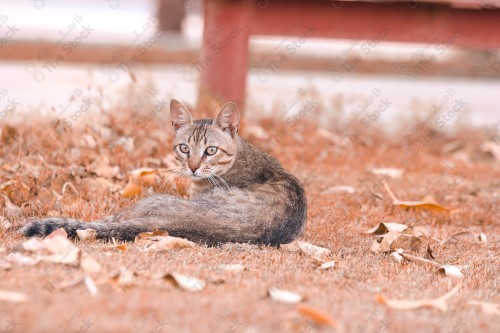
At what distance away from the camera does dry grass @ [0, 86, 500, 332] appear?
9.02 feet

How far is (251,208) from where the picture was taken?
395 centimetres

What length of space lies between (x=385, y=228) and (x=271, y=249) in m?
0.89

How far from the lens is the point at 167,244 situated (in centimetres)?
364

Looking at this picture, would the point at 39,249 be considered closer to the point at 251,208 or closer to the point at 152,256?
the point at 152,256

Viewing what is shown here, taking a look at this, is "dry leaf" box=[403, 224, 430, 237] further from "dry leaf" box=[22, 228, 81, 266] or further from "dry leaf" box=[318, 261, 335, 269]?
"dry leaf" box=[22, 228, 81, 266]

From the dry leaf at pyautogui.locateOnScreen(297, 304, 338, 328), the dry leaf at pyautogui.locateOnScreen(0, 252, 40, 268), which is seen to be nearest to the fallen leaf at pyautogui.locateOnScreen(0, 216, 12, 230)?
the dry leaf at pyautogui.locateOnScreen(0, 252, 40, 268)

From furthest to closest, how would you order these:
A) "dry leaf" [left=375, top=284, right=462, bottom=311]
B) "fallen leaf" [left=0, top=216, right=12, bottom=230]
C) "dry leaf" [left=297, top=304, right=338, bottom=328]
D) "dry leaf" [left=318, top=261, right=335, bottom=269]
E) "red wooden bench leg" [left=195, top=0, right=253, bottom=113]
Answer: "red wooden bench leg" [left=195, top=0, right=253, bottom=113], "fallen leaf" [left=0, top=216, right=12, bottom=230], "dry leaf" [left=318, top=261, right=335, bottom=269], "dry leaf" [left=375, top=284, right=462, bottom=311], "dry leaf" [left=297, top=304, right=338, bottom=328]

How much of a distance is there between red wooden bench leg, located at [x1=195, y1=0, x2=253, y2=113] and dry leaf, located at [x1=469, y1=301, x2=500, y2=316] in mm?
4080

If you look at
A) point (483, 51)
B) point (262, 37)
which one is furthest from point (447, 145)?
point (483, 51)

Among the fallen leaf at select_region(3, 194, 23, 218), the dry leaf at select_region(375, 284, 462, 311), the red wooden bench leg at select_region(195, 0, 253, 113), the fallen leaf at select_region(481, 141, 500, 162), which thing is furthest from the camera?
the fallen leaf at select_region(481, 141, 500, 162)

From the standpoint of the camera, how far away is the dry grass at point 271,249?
9.02 feet

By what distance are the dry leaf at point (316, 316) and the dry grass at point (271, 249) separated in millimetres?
26

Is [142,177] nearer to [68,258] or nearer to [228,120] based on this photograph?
[228,120]

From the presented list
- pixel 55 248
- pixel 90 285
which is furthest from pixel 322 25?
pixel 90 285
